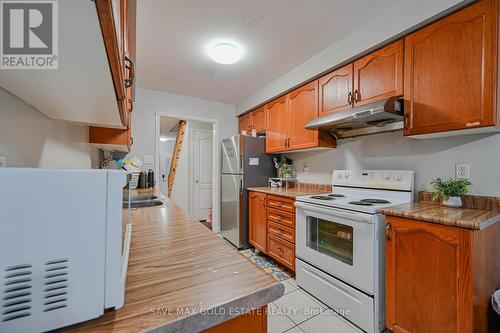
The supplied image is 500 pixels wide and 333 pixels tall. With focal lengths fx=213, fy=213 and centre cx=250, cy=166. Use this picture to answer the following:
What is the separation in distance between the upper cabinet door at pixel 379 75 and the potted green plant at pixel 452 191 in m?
0.73

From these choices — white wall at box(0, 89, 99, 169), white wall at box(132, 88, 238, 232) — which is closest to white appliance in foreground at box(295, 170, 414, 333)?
white wall at box(0, 89, 99, 169)

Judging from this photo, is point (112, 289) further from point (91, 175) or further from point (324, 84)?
point (324, 84)

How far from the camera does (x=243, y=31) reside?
1869 millimetres

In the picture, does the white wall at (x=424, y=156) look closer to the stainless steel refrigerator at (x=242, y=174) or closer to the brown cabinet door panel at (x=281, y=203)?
the brown cabinet door panel at (x=281, y=203)

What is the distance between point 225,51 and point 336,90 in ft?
3.80

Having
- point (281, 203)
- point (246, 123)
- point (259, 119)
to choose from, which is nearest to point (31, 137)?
point (281, 203)

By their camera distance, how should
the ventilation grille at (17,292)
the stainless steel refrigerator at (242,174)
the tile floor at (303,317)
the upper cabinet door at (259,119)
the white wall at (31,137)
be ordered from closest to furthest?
the ventilation grille at (17,292), the white wall at (31,137), the tile floor at (303,317), the stainless steel refrigerator at (242,174), the upper cabinet door at (259,119)

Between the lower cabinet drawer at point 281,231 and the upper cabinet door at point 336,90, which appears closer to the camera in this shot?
the upper cabinet door at point 336,90

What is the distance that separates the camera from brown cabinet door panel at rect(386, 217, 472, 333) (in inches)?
42.6

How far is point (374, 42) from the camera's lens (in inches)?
68.1

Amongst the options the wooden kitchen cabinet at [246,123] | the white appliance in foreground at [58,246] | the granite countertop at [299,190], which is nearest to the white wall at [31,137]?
the white appliance in foreground at [58,246]

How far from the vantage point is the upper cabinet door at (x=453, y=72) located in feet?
4.11

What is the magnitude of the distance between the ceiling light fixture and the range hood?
1.04 metres

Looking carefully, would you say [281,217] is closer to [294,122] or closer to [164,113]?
[294,122]
